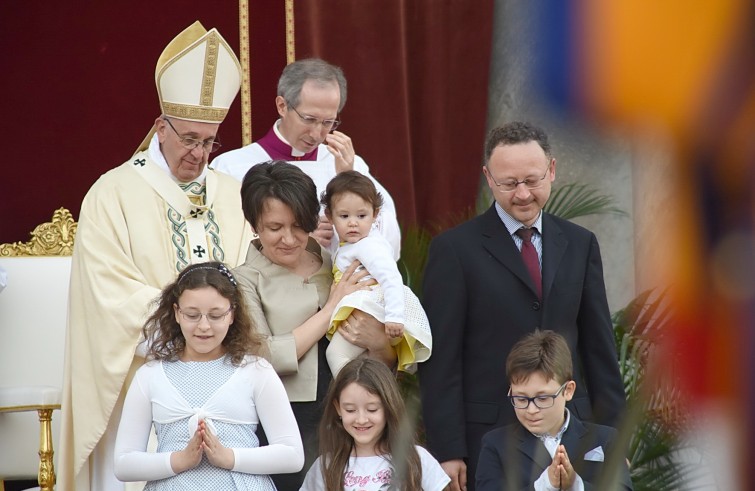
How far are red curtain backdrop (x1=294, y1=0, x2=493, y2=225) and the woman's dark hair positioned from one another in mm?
2210

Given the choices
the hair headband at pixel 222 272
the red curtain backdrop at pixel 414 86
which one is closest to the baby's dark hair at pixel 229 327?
the hair headband at pixel 222 272

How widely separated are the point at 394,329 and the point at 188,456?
0.59 m

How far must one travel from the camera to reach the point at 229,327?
8.32 feet

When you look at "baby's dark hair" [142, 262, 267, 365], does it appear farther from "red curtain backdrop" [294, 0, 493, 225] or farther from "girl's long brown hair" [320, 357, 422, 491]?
"red curtain backdrop" [294, 0, 493, 225]

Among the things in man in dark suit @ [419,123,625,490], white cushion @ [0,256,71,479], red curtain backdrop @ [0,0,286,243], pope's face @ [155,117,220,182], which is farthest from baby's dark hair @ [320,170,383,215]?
red curtain backdrop @ [0,0,286,243]

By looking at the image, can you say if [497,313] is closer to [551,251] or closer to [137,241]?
[551,251]

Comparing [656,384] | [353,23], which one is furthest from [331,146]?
[656,384]

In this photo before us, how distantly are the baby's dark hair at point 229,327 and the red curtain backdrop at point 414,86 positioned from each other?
2.39 meters

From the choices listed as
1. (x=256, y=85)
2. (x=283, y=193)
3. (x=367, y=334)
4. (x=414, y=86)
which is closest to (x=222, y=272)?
(x=283, y=193)

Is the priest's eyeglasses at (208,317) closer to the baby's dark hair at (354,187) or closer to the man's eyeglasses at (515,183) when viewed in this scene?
the baby's dark hair at (354,187)

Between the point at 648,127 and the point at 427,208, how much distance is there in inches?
181

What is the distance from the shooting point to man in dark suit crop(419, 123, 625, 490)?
8.53 feet

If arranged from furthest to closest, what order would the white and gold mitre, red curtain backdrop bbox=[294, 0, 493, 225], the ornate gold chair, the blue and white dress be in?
1. red curtain backdrop bbox=[294, 0, 493, 225]
2. the ornate gold chair
3. the white and gold mitre
4. the blue and white dress

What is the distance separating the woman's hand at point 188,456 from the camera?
232 centimetres
